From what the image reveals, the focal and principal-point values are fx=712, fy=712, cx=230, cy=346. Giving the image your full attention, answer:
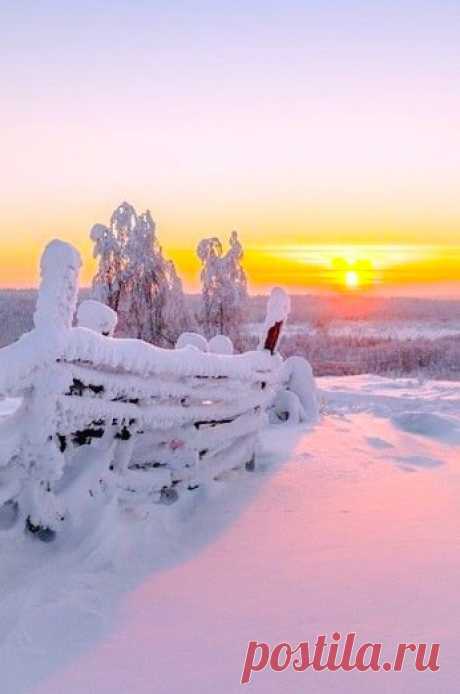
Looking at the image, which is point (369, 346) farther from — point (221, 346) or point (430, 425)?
point (221, 346)

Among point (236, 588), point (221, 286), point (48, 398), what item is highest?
point (221, 286)

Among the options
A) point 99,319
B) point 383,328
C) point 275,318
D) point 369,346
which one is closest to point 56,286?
point 99,319

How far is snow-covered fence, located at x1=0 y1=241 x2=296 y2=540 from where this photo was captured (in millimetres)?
3814

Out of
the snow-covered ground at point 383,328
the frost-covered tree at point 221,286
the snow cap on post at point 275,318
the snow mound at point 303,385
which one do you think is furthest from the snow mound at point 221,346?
the snow-covered ground at point 383,328

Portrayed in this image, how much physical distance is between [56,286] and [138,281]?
18.4m

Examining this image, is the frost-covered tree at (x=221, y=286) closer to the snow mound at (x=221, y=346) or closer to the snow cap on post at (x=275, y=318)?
the snow mound at (x=221, y=346)

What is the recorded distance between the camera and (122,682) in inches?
107

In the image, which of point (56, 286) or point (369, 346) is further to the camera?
point (369, 346)

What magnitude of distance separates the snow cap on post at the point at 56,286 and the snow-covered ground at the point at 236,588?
1191 mm

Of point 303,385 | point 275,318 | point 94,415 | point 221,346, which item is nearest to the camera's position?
point 94,415

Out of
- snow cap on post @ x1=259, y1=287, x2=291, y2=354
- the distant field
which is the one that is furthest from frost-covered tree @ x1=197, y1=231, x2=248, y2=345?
snow cap on post @ x1=259, y1=287, x2=291, y2=354

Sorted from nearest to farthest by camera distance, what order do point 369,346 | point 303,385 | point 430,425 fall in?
1. point 430,425
2. point 303,385
3. point 369,346

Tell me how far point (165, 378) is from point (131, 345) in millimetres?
500

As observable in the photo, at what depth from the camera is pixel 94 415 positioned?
4094 millimetres
